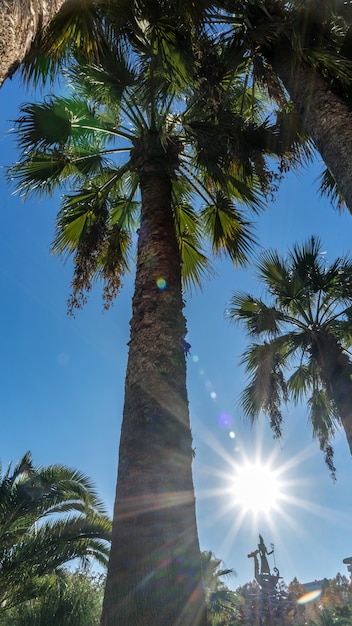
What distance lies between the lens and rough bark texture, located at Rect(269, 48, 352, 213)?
3436 mm

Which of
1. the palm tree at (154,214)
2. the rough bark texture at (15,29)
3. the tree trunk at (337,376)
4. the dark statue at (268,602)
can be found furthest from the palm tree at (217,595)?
the rough bark texture at (15,29)

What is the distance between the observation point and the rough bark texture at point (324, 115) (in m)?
3.44

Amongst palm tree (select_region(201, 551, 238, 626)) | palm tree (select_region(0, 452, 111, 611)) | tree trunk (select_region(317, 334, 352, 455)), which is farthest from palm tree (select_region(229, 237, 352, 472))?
palm tree (select_region(201, 551, 238, 626))

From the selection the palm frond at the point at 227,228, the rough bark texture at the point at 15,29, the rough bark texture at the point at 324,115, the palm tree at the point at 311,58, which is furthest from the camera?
the palm frond at the point at 227,228

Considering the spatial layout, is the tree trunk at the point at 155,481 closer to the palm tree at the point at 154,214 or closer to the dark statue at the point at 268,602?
the palm tree at the point at 154,214

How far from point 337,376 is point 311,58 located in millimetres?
5302

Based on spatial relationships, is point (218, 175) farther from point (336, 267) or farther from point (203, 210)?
point (336, 267)

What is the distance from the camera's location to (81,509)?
10.3 metres

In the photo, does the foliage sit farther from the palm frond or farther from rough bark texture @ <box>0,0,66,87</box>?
rough bark texture @ <box>0,0,66,87</box>

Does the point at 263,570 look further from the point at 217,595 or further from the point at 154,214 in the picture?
the point at 154,214

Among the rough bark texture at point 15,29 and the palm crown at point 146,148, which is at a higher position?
the palm crown at point 146,148

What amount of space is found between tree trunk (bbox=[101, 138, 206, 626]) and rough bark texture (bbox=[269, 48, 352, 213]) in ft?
5.69

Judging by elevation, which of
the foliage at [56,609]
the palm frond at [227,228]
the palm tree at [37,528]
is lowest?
the foliage at [56,609]

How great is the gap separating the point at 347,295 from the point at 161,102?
206 inches
